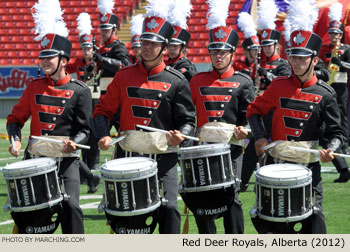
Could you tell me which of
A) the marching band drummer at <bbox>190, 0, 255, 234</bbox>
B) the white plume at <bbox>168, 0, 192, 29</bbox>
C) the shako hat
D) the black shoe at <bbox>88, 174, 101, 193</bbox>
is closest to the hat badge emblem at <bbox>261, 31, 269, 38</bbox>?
the white plume at <bbox>168, 0, 192, 29</bbox>

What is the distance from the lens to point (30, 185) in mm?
5570

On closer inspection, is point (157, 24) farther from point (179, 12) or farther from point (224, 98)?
point (179, 12)

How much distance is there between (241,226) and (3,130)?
A: 44.1 ft

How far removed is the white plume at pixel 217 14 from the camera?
A: 24.1 feet

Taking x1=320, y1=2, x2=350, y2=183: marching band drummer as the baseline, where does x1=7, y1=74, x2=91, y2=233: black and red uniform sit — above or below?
above

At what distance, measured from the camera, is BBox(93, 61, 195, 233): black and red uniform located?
19.5ft

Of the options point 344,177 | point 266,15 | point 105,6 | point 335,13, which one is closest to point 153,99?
point 344,177

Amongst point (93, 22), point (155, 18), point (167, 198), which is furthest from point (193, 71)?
point (93, 22)

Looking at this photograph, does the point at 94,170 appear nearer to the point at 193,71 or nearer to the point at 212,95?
the point at 193,71

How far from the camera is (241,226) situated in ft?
21.1

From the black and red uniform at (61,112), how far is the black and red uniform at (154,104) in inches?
6.4

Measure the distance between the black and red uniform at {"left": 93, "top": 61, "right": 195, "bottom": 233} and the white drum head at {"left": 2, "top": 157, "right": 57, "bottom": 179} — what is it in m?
0.57

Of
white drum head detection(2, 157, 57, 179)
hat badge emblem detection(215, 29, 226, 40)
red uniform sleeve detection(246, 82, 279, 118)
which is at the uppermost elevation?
hat badge emblem detection(215, 29, 226, 40)

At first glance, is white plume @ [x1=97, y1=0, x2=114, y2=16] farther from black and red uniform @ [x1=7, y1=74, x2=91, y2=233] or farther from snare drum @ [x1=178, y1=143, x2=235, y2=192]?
snare drum @ [x1=178, y1=143, x2=235, y2=192]
